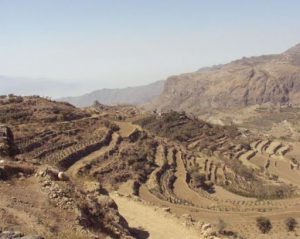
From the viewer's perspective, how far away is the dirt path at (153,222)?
2611cm

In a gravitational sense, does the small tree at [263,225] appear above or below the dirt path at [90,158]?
below

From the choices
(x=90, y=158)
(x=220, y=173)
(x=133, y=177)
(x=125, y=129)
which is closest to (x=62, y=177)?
(x=133, y=177)

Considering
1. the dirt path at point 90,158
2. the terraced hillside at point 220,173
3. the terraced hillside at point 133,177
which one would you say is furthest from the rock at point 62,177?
the dirt path at point 90,158

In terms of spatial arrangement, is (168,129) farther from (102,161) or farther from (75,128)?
(102,161)

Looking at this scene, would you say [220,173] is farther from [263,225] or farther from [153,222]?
[153,222]

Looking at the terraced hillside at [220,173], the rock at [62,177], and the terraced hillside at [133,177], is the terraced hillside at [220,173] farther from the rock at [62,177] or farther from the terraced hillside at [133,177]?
the rock at [62,177]

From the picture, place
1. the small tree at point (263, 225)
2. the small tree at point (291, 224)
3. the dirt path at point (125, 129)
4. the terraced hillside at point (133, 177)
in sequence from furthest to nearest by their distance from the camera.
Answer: the dirt path at point (125, 129) → the small tree at point (291, 224) → the small tree at point (263, 225) → the terraced hillside at point (133, 177)

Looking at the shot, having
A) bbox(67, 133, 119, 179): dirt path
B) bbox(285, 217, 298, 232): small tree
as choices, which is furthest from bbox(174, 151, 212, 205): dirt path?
bbox(285, 217, 298, 232): small tree

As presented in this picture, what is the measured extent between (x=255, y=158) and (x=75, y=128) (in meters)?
41.9

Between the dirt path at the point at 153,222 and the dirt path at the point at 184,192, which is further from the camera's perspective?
the dirt path at the point at 184,192

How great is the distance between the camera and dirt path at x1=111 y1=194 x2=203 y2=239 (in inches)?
1028

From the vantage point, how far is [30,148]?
197ft

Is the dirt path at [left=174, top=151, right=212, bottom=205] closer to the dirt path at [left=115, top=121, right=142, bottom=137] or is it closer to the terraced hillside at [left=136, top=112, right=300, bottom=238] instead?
the terraced hillside at [left=136, top=112, right=300, bottom=238]

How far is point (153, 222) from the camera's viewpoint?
2809cm
